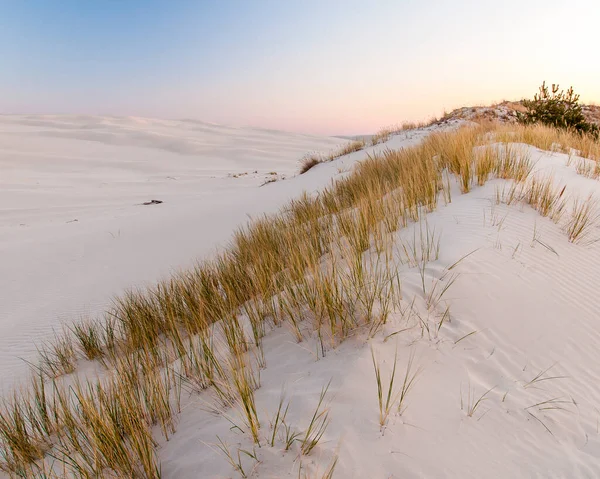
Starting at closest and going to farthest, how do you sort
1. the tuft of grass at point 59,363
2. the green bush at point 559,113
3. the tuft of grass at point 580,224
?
the tuft of grass at point 59,363 → the tuft of grass at point 580,224 → the green bush at point 559,113

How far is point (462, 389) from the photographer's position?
1.59m

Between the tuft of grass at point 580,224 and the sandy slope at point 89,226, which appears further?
the sandy slope at point 89,226

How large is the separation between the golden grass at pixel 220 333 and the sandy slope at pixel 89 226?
1.19m

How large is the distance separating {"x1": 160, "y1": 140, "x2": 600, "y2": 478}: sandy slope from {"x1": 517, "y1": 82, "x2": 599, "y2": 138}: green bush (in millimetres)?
11012

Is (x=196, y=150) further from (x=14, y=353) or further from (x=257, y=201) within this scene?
(x=14, y=353)

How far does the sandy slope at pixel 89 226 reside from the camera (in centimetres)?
421

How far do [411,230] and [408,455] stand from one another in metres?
2.17

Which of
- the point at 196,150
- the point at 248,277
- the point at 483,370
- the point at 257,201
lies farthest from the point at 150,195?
the point at 196,150

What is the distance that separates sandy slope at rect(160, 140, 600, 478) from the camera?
4.24 ft

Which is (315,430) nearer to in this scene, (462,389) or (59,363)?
(462,389)

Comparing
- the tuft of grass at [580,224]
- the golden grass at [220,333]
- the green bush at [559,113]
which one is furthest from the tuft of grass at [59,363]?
the green bush at [559,113]

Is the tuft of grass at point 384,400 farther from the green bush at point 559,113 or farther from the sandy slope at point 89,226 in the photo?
the green bush at point 559,113

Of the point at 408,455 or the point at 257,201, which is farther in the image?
the point at 257,201

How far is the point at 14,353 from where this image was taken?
324 centimetres
